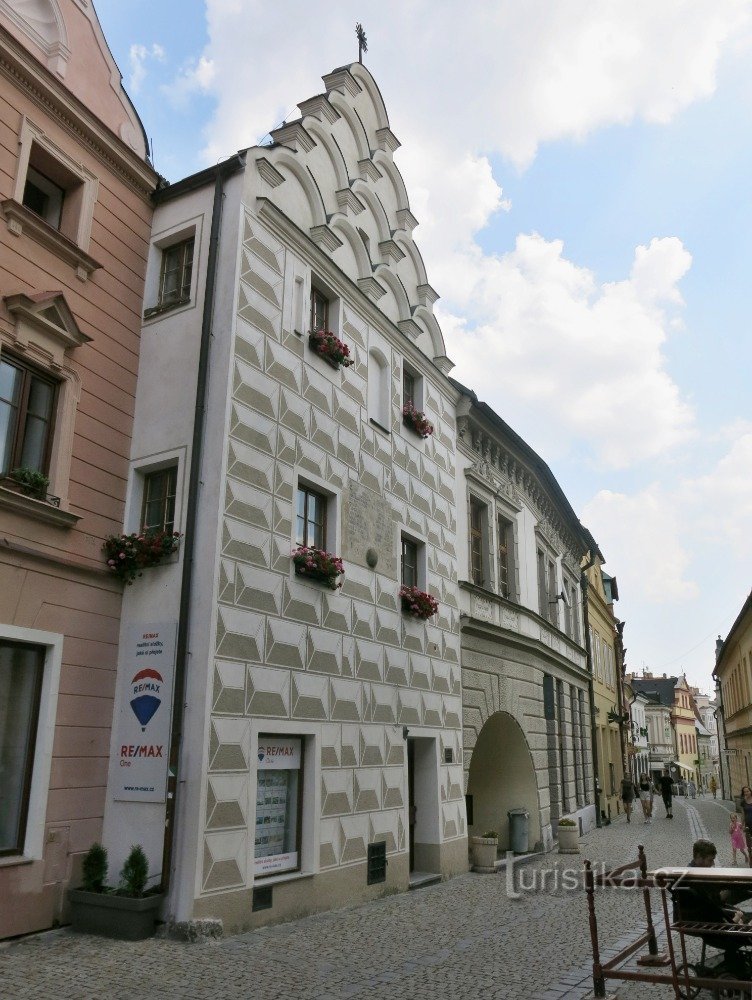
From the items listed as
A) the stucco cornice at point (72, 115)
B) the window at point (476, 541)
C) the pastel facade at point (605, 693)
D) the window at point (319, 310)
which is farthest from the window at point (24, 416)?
the pastel facade at point (605, 693)

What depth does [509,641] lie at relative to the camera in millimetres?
19484

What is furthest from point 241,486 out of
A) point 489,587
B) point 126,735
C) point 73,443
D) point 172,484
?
point 489,587

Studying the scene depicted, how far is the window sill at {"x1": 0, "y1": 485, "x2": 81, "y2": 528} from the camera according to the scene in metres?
9.24

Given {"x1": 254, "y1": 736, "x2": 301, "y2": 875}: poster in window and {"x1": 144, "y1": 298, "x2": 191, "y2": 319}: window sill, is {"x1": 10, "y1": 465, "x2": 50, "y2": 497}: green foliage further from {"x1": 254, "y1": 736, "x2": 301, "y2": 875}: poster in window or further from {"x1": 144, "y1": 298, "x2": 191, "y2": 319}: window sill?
{"x1": 254, "y1": 736, "x2": 301, "y2": 875}: poster in window

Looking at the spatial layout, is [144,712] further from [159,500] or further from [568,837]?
[568,837]

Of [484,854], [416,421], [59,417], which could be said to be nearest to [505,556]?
[416,421]

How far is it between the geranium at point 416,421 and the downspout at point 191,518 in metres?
5.30

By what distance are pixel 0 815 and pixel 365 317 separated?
946 centimetres

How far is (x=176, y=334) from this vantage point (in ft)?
38.2

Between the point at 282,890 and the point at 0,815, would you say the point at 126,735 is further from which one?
the point at 282,890

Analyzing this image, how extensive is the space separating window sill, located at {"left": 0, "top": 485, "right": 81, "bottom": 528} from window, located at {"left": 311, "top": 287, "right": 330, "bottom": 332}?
516 centimetres

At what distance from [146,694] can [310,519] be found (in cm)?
357

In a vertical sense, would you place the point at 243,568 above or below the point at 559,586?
below

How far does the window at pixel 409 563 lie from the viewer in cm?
1548
